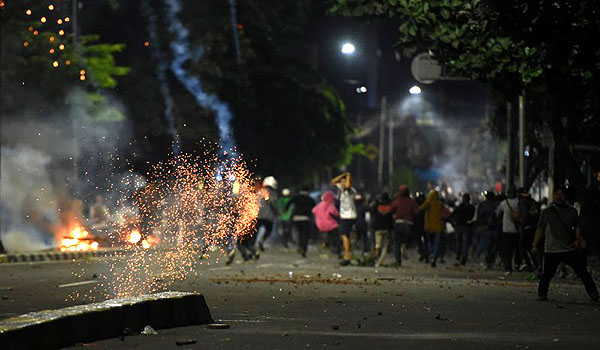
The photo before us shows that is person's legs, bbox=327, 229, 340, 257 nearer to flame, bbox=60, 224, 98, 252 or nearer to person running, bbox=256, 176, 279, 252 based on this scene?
person running, bbox=256, 176, 279, 252

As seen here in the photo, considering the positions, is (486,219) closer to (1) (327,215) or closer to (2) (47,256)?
(1) (327,215)

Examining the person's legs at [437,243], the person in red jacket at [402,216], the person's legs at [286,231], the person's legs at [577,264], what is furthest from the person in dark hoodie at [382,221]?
the person's legs at [286,231]

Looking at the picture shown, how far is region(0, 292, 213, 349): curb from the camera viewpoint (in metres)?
11.2

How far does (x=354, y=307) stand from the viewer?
57.4ft

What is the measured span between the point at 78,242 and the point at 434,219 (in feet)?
30.4

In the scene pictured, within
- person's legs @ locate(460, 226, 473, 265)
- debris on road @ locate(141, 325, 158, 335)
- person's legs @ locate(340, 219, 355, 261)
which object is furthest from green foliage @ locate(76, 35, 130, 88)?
debris on road @ locate(141, 325, 158, 335)

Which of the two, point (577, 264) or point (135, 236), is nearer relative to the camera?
point (577, 264)

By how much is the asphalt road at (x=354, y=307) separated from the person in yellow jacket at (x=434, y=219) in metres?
2.90

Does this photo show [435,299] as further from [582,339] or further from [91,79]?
[91,79]

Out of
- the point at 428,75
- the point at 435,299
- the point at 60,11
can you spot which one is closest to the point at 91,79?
the point at 60,11

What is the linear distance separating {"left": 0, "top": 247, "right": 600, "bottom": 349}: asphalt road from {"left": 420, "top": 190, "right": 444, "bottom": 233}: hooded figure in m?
3.01

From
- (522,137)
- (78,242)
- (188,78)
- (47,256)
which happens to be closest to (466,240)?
(522,137)

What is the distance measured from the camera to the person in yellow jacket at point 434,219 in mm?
31656

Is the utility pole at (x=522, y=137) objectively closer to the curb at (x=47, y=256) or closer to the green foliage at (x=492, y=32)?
the green foliage at (x=492, y=32)
